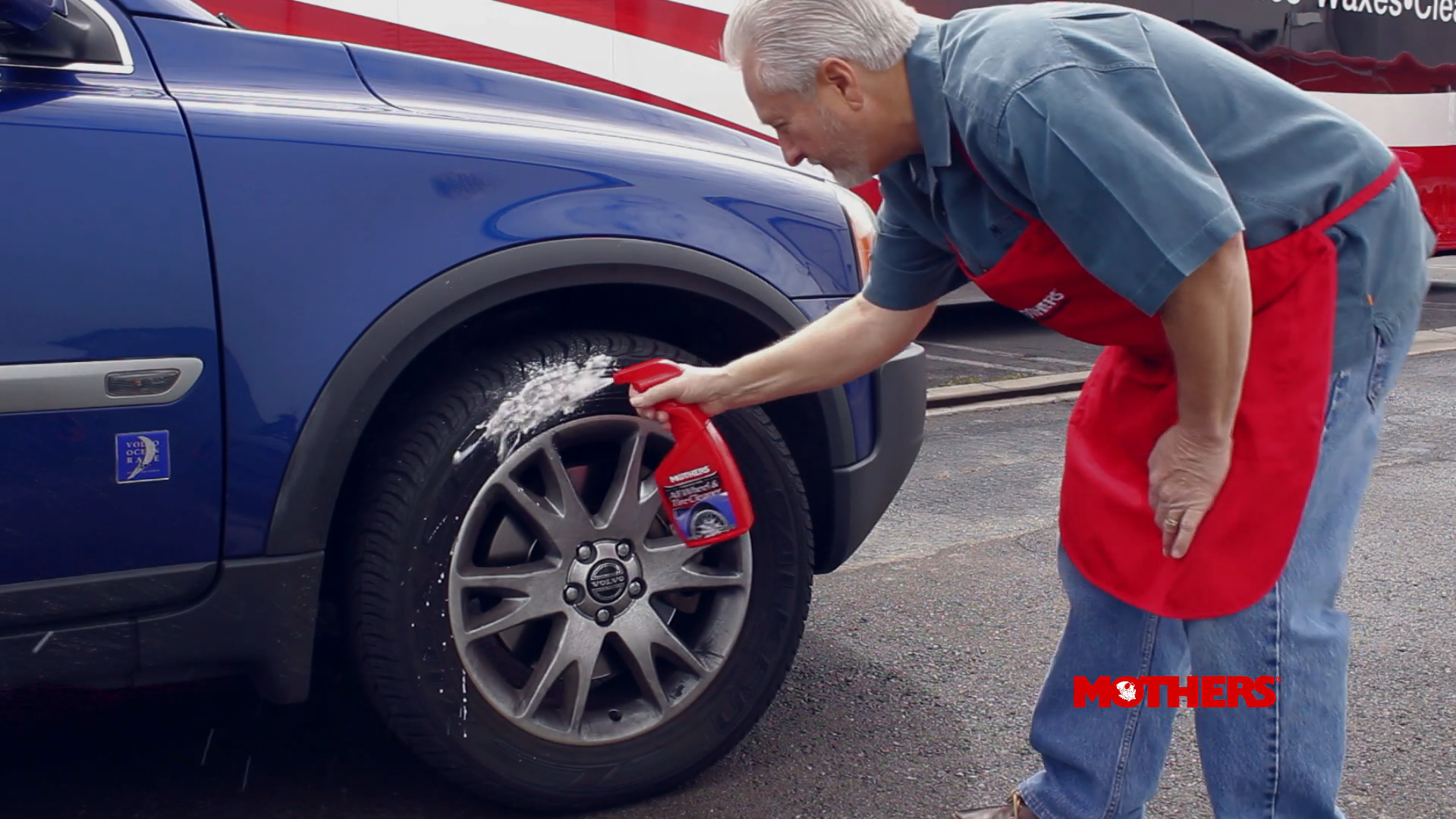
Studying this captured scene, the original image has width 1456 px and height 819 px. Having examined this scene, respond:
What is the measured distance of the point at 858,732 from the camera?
8.93 feet

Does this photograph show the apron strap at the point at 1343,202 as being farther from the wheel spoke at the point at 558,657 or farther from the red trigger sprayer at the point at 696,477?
the wheel spoke at the point at 558,657

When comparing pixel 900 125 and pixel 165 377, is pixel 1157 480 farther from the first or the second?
pixel 165 377

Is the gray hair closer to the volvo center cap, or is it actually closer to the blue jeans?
the blue jeans

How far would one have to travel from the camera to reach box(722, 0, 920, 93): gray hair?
1623 mm

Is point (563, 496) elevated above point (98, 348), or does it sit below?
below

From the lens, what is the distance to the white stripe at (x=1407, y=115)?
10711 mm

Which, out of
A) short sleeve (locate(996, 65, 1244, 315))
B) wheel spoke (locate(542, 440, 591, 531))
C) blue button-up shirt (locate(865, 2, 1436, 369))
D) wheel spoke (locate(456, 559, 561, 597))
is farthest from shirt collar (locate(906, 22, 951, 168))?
wheel spoke (locate(456, 559, 561, 597))

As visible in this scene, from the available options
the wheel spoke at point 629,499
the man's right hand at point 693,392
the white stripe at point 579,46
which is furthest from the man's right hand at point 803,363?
the white stripe at point 579,46

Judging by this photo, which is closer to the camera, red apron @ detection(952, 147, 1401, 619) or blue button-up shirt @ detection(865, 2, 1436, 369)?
blue button-up shirt @ detection(865, 2, 1436, 369)

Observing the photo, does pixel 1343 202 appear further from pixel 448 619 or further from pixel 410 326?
pixel 448 619

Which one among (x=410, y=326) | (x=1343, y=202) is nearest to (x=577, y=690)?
(x=410, y=326)

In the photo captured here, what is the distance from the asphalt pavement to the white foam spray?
2.28ft

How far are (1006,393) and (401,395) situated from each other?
16.4 feet

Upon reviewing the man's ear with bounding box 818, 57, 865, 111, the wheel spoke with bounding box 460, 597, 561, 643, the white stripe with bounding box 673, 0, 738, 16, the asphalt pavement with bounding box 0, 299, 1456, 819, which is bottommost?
the asphalt pavement with bounding box 0, 299, 1456, 819
